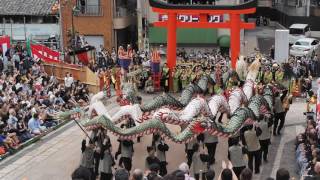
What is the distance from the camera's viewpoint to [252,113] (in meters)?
14.4

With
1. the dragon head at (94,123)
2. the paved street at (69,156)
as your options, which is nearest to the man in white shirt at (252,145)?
the paved street at (69,156)

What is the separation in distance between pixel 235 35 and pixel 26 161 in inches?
399

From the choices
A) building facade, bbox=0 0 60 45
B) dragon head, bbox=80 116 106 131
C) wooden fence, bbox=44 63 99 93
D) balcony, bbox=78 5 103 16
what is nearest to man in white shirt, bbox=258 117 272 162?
dragon head, bbox=80 116 106 131

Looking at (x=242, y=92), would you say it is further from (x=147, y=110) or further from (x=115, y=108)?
(x=115, y=108)

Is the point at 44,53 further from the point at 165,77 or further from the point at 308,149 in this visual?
the point at 308,149

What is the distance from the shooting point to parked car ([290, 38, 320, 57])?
3209cm

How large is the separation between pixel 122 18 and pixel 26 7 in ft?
19.4

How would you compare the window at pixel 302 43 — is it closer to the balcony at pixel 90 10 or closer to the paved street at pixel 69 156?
the balcony at pixel 90 10

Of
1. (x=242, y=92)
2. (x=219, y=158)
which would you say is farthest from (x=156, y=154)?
(x=242, y=92)

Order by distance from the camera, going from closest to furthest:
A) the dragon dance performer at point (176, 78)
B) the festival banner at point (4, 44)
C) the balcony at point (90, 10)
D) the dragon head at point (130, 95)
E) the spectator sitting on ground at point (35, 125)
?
1. the dragon head at point (130, 95)
2. the spectator sitting on ground at point (35, 125)
3. the dragon dance performer at point (176, 78)
4. the festival banner at point (4, 44)
5. the balcony at point (90, 10)

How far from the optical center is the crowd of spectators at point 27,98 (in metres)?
16.9

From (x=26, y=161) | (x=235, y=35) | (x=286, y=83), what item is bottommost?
(x=26, y=161)

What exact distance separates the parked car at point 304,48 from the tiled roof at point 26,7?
1422 cm

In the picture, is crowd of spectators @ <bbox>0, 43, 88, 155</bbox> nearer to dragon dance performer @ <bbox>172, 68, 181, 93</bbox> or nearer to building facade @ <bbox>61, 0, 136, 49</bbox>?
dragon dance performer @ <bbox>172, 68, 181, 93</bbox>
